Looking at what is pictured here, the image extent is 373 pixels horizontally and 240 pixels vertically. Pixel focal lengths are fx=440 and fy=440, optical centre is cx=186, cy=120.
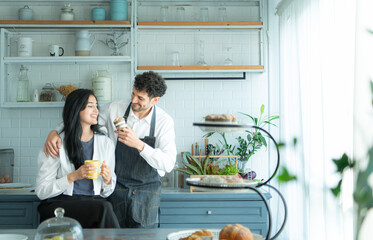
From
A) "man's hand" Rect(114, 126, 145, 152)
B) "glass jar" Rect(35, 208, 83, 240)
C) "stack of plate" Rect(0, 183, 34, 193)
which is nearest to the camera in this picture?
"glass jar" Rect(35, 208, 83, 240)

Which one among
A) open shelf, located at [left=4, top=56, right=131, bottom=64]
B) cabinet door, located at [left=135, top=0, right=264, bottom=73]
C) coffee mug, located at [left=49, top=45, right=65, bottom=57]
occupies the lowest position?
open shelf, located at [left=4, top=56, right=131, bottom=64]

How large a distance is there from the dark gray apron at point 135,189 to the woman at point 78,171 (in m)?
0.20

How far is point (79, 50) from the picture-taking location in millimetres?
4598

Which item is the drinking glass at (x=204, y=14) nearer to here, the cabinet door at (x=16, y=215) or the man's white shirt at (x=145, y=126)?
the man's white shirt at (x=145, y=126)

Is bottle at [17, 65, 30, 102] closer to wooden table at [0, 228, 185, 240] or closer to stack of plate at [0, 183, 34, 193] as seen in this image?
stack of plate at [0, 183, 34, 193]

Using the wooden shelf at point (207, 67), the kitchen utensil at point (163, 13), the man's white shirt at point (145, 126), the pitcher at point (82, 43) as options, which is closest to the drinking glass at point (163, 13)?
the kitchen utensil at point (163, 13)

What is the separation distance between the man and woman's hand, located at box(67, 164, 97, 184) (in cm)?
50

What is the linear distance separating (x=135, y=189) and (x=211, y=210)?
3.05 feet

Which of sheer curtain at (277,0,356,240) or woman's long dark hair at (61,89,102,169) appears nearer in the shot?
sheer curtain at (277,0,356,240)

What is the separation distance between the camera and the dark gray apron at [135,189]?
11.6 ft

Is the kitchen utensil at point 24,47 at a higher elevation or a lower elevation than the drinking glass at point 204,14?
lower

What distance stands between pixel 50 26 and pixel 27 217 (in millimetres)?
1939

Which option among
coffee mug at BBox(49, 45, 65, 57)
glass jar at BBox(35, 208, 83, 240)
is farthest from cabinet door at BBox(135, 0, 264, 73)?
glass jar at BBox(35, 208, 83, 240)

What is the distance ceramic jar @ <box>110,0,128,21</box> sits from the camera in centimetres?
464
